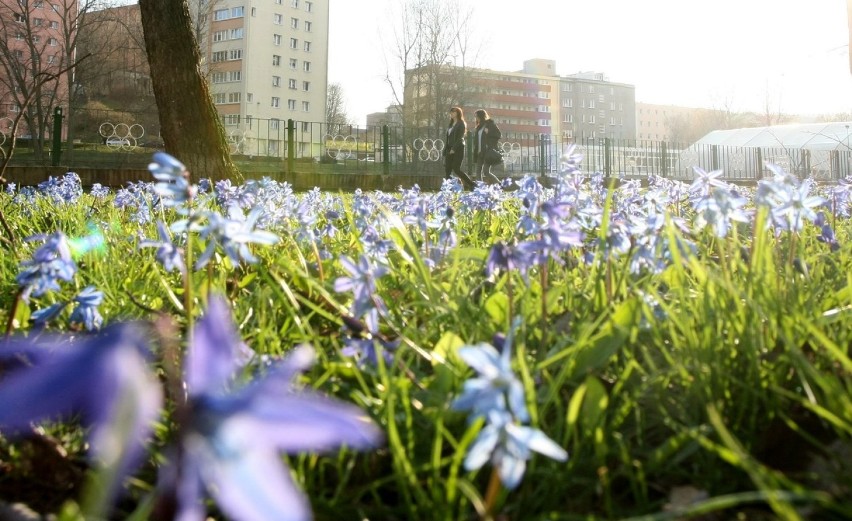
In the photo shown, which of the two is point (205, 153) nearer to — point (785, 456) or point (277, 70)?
point (785, 456)

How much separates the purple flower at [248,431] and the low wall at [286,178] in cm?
636

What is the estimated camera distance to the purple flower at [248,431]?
0.33 m

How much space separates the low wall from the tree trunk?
81cm

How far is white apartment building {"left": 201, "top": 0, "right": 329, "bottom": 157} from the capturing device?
219 ft

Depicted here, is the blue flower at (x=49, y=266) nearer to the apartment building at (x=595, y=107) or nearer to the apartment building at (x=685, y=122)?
the apartment building at (x=685, y=122)

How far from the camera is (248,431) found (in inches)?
13.8

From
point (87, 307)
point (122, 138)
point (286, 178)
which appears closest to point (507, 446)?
point (87, 307)

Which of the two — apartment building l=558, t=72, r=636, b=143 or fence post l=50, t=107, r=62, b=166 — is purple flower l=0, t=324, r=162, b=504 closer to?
fence post l=50, t=107, r=62, b=166

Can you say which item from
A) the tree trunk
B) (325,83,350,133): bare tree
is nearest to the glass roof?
the tree trunk

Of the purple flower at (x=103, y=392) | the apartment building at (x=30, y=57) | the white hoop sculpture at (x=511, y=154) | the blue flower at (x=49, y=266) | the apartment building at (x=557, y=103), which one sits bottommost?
the purple flower at (x=103, y=392)

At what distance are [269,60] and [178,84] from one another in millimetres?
63871

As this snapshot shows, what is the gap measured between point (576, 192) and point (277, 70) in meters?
69.7

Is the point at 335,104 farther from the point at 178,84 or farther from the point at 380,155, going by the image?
the point at 178,84

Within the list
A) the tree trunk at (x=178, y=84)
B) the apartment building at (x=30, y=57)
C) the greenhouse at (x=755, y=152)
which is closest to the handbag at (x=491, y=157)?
the tree trunk at (x=178, y=84)
